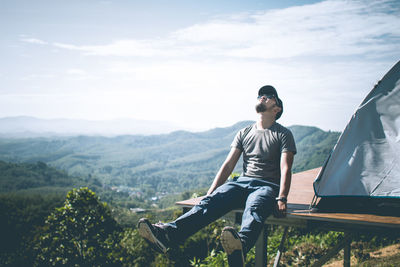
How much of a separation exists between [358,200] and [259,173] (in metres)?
0.94

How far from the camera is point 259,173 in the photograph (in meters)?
3.20

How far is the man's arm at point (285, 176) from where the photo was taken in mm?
2840

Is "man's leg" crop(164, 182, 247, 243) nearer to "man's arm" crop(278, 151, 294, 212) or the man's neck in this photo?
"man's arm" crop(278, 151, 294, 212)

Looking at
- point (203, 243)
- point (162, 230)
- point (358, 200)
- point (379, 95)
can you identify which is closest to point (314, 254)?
point (358, 200)

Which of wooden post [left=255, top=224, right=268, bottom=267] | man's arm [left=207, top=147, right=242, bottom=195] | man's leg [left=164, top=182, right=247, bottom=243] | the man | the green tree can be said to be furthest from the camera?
→ the green tree

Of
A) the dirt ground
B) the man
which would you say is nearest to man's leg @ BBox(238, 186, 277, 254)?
the man

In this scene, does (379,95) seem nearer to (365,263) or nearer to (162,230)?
(162,230)

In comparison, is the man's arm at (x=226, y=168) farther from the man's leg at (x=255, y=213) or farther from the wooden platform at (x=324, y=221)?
the man's leg at (x=255, y=213)

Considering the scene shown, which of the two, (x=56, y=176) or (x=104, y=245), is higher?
(x=104, y=245)

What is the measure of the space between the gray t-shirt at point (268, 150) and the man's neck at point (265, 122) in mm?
50

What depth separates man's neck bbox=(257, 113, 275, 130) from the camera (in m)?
3.37

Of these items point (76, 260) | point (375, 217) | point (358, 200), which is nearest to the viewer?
point (375, 217)

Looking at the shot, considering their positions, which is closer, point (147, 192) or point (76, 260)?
point (76, 260)

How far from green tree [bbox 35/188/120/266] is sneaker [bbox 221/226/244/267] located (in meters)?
8.64
